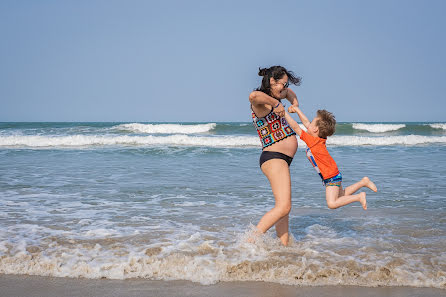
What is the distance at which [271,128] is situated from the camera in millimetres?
4234

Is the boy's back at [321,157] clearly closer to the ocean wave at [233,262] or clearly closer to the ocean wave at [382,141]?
the ocean wave at [233,262]

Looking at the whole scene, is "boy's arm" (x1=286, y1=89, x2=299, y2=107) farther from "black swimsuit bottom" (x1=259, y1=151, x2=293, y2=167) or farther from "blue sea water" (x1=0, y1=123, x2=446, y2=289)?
"blue sea water" (x1=0, y1=123, x2=446, y2=289)

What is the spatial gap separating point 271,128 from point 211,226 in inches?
77.3

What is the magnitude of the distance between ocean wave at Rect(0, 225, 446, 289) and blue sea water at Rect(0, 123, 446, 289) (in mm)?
11

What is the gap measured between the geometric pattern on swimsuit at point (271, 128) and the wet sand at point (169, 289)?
4.67ft

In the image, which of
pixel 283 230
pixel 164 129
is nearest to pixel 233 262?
pixel 283 230

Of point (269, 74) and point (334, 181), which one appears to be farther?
point (334, 181)

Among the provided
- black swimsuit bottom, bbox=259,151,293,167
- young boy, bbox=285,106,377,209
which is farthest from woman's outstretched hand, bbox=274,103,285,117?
young boy, bbox=285,106,377,209

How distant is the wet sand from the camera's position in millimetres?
3439

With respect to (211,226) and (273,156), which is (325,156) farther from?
(211,226)

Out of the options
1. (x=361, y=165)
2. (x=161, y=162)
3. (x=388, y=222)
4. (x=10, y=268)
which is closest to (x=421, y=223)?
(x=388, y=222)

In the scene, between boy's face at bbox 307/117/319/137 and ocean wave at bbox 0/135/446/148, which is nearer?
boy's face at bbox 307/117/319/137

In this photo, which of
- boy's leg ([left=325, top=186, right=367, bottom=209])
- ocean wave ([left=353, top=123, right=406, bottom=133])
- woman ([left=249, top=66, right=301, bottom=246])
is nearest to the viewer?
woman ([left=249, top=66, right=301, bottom=246])

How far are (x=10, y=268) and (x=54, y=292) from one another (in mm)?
780
